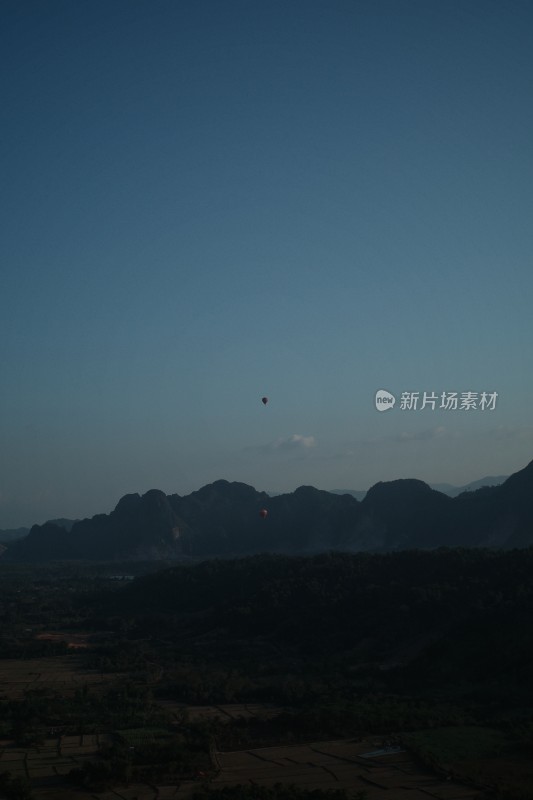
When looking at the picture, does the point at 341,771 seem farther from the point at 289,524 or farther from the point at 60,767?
the point at 289,524

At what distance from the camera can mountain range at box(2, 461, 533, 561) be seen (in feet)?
299

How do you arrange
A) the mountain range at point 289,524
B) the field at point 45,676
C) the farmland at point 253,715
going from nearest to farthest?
the farmland at point 253,715 < the field at point 45,676 < the mountain range at point 289,524

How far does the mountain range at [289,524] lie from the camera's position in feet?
299

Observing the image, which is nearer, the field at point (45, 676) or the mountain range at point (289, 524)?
the field at point (45, 676)

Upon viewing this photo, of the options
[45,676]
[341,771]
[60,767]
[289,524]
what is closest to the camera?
[341,771]

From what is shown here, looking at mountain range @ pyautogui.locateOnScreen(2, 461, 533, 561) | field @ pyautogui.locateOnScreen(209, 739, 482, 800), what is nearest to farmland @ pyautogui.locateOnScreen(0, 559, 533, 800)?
field @ pyautogui.locateOnScreen(209, 739, 482, 800)

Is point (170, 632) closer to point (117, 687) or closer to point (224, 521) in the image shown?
point (117, 687)

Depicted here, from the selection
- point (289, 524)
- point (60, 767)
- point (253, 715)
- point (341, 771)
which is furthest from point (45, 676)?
point (289, 524)

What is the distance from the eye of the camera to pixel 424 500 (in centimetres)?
10881

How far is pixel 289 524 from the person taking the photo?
12288 centimetres

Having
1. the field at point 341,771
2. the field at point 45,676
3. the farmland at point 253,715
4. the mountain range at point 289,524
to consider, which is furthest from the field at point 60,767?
the mountain range at point 289,524

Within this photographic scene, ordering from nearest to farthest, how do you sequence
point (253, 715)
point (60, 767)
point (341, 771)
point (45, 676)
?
1. point (341, 771)
2. point (60, 767)
3. point (253, 715)
4. point (45, 676)

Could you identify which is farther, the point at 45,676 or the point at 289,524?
the point at 289,524

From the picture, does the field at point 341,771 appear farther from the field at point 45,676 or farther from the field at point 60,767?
the field at point 45,676
